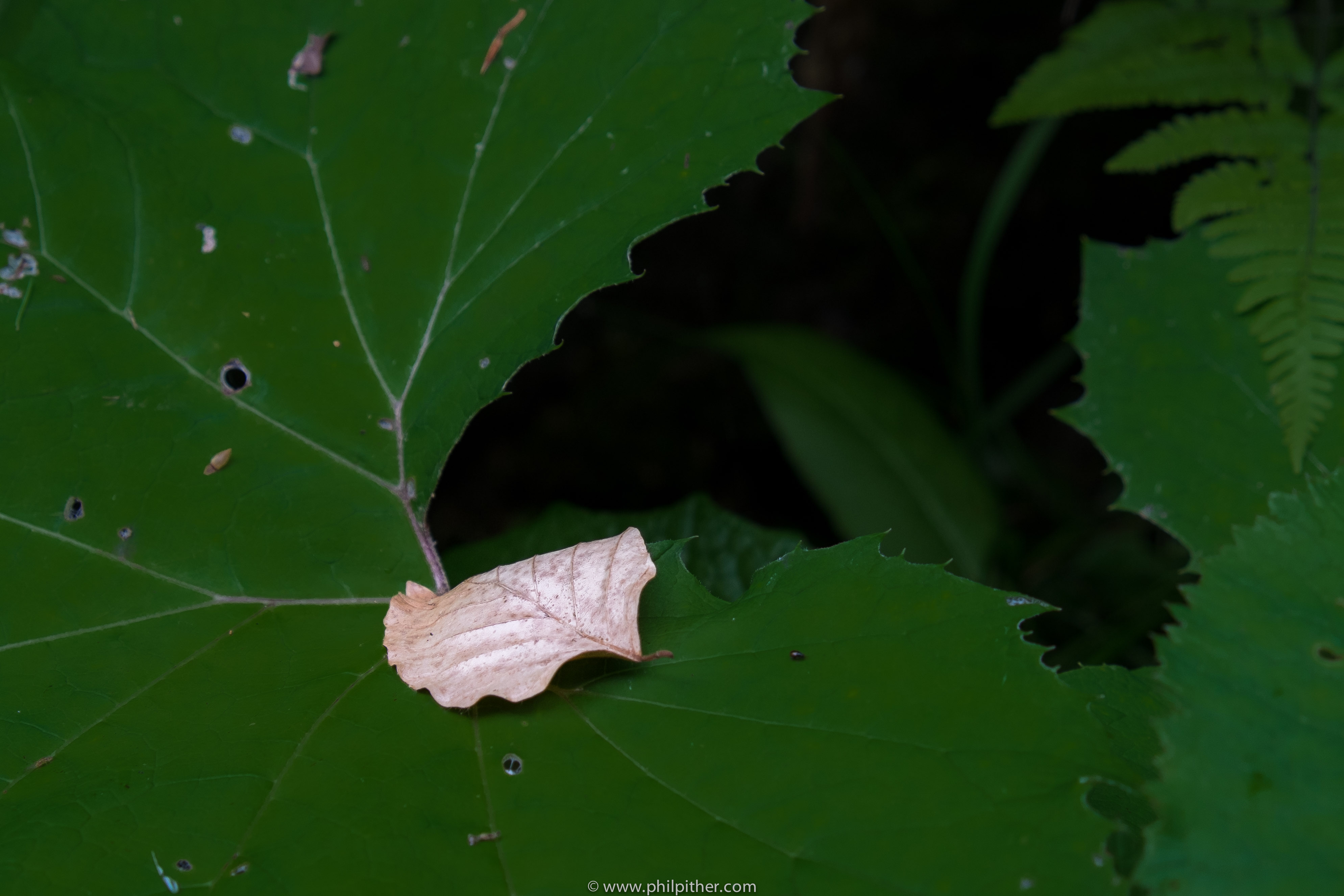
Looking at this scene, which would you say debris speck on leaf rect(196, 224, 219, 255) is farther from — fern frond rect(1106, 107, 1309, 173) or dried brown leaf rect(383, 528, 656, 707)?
fern frond rect(1106, 107, 1309, 173)

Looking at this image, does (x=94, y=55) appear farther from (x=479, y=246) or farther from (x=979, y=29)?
(x=979, y=29)

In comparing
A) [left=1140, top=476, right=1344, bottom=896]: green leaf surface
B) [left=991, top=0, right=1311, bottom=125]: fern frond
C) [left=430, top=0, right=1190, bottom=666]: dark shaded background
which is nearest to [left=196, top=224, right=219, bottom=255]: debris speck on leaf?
[left=430, top=0, right=1190, bottom=666]: dark shaded background

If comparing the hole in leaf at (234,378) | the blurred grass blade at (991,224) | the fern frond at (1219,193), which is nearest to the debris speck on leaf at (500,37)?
the hole in leaf at (234,378)

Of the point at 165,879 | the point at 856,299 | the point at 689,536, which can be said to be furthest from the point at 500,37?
the point at 856,299

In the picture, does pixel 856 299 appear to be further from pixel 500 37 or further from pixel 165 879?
pixel 165 879

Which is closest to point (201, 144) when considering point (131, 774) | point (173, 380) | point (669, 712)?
point (173, 380)
